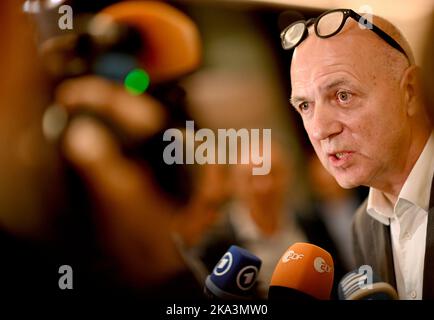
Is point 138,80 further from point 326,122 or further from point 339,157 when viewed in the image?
point 339,157

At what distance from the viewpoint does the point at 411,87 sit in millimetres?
3184

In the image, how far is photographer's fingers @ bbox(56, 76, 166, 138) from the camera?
3332mm

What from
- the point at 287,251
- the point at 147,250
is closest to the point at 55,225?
the point at 147,250

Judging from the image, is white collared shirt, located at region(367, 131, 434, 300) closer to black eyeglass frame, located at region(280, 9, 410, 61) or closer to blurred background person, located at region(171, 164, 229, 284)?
black eyeglass frame, located at region(280, 9, 410, 61)

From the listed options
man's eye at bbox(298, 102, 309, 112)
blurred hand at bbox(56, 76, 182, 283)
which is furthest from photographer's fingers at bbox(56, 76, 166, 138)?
man's eye at bbox(298, 102, 309, 112)

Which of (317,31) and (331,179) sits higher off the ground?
(317,31)

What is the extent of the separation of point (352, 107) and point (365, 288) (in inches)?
31.5

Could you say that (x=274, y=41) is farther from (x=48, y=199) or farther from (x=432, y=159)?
(x=48, y=199)

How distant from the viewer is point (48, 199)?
3.35 metres

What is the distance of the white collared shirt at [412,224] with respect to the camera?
317 cm

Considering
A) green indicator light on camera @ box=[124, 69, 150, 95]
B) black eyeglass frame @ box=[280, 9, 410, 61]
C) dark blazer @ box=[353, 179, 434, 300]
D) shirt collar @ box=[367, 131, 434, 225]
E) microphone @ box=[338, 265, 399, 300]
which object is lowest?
microphone @ box=[338, 265, 399, 300]

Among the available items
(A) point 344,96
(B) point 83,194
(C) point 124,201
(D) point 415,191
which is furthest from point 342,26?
(B) point 83,194

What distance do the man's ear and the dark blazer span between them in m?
0.36

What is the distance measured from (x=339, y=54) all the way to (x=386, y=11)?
0.97ft
